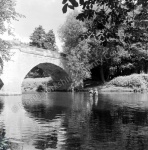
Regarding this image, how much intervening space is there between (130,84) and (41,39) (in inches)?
1513

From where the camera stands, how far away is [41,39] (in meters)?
83.8

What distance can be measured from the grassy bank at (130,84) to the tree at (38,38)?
115 ft

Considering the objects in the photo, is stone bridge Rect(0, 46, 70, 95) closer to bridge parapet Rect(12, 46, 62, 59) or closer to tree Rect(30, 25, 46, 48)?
bridge parapet Rect(12, 46, 62, 59)

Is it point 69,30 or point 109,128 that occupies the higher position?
point 69,30

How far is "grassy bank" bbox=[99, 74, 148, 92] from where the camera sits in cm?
5016

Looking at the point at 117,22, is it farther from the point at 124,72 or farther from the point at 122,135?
the point at 124,72

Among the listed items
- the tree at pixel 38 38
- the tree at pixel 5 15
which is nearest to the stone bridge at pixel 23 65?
the tree at pixel 5 15

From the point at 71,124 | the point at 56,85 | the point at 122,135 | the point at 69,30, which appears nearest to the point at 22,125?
the point at 71,124

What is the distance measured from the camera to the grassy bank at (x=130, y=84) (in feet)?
165

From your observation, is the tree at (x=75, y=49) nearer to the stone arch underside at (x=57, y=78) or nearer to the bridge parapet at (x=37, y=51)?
the bridge parapet at (x=37, y=51)

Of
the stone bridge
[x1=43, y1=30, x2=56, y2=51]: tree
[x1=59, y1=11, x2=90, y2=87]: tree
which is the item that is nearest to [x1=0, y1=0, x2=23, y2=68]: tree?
the stone bridge

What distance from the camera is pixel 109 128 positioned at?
47.6ft

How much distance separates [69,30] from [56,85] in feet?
34.8

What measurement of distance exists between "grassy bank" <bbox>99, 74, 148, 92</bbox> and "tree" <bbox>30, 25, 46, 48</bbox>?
34998 mm
